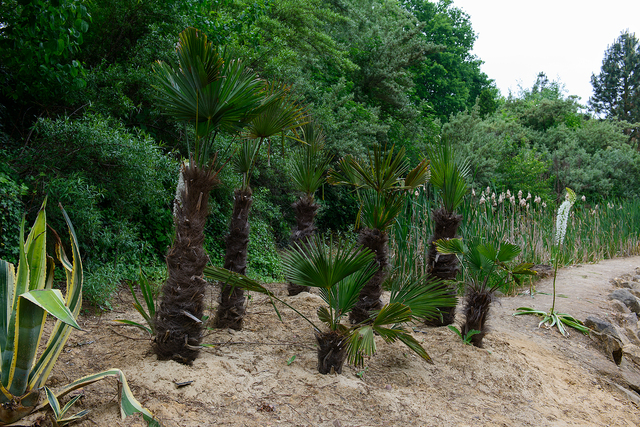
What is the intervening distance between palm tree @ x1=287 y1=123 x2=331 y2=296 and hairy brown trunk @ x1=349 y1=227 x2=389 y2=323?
Result: 1033mm

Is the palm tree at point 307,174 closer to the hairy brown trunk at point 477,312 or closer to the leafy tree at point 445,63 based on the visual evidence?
the hairy brown trunk at point 477,312

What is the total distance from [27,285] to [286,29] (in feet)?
26.6

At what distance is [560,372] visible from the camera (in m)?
4.18

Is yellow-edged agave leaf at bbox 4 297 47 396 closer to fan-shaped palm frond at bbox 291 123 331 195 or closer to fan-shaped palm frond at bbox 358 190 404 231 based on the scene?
fan-shaped palm frond at bbox 358 190 404 231

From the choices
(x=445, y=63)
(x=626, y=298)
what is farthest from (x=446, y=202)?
(x=445, y=63)

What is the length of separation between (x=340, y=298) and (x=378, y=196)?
1049mm

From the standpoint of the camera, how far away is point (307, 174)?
16.5ft

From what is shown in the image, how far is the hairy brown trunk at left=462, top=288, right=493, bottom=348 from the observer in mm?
3891

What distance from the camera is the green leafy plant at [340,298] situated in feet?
9.47

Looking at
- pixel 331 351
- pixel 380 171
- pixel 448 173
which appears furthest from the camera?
pixel 448 173

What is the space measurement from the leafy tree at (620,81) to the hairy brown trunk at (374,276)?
35.8 metres

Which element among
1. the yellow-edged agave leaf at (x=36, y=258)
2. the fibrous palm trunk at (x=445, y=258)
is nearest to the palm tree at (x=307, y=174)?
the fibrous palm trunk at (x=445, y=258)

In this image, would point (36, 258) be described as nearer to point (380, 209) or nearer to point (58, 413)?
point (58, 413)

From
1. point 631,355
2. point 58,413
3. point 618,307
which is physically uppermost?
point 618,307
